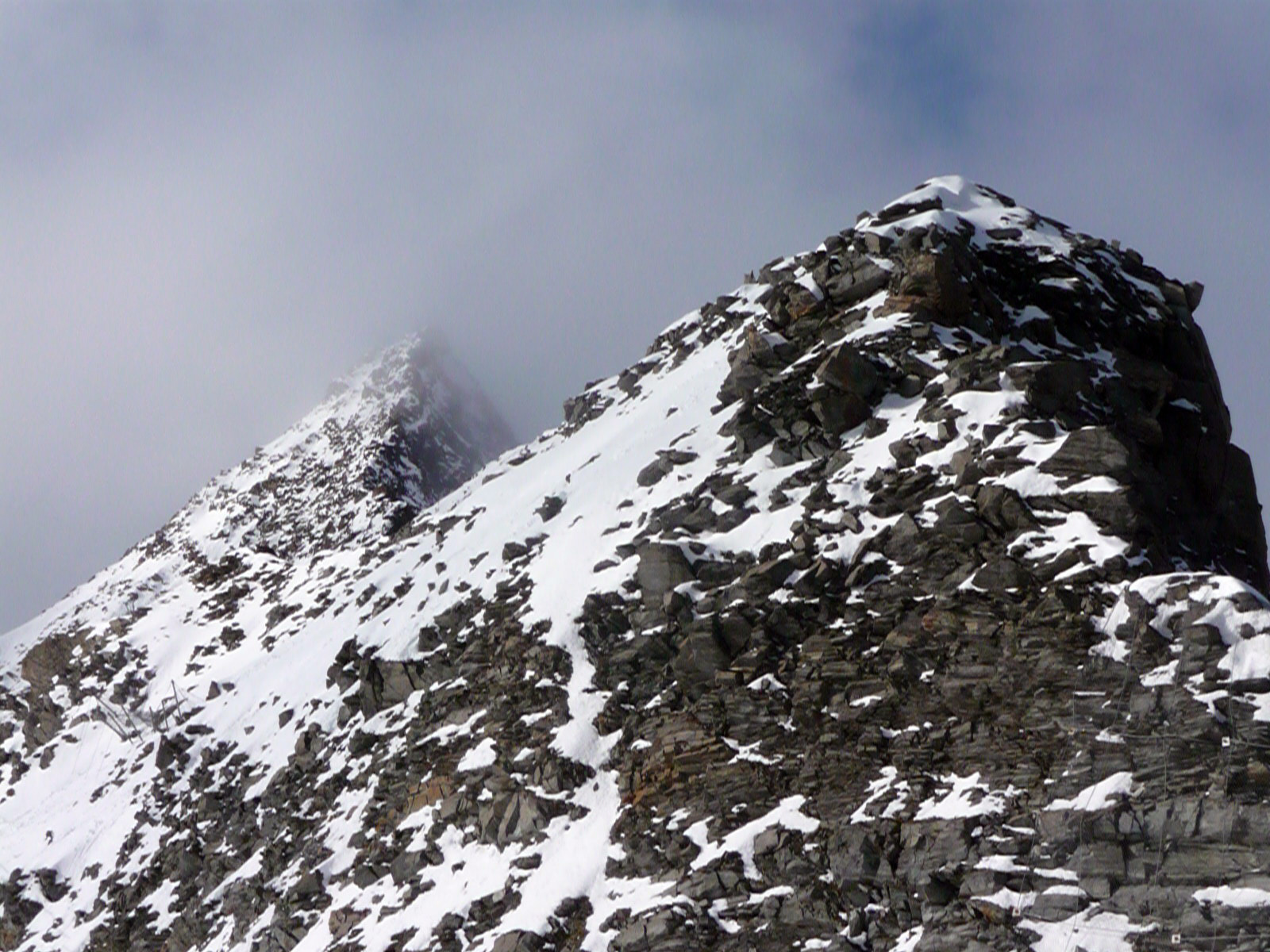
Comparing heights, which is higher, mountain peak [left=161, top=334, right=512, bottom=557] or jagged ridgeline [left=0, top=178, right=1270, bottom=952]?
mountain peak [left=161, top=334, right=512, bottom=557]

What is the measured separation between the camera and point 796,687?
79.0 feet

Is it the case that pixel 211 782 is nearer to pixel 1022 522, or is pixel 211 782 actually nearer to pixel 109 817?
pixel 109 817

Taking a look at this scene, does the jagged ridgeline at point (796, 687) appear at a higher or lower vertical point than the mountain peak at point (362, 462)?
lower

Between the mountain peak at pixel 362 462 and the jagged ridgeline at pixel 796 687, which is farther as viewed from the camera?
the mountain peak at pixel 362 462

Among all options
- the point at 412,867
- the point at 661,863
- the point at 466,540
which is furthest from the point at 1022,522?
the point at 466,540

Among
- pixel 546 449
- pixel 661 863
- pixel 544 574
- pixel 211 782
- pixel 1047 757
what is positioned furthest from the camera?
pixel 546 449

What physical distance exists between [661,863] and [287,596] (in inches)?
1221

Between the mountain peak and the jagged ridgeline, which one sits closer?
the jagged ridgeline

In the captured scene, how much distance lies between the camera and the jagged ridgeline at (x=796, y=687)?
18.9 metres

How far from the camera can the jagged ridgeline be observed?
18859 mm

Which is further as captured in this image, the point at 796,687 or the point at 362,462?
the point at 362,462

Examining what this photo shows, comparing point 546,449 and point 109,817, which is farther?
point 546,449

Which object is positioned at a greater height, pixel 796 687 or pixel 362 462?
pixel 362 462

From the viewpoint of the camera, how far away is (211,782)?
35312 millimetres
